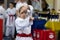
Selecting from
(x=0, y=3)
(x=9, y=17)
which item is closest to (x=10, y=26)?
(x=9, y=17)

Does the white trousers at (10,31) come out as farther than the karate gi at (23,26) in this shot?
Yes

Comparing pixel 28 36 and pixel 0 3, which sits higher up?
pixel 0 3

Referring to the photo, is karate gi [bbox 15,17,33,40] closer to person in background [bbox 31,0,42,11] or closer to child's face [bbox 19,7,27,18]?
child's face [bbox 19,7,27,18]

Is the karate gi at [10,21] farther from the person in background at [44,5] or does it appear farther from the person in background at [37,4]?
the person in background at [44,5]

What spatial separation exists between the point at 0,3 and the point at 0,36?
2748 mm

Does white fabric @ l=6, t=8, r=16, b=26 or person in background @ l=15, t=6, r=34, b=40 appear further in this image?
white fabric @ l=6, t=8, r=16, b=26

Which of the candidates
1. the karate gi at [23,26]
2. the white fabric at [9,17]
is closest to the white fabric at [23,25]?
the karate gi at [23,26]

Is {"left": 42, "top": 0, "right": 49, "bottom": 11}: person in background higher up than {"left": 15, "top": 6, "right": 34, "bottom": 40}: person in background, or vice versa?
{"left": 42, "top": 0, "right": 49, "bottom": 11}: person in background

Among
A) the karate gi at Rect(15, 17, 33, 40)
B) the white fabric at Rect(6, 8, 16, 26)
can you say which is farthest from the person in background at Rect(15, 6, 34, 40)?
the white fabric at Rect(6, 8, 16, 26)

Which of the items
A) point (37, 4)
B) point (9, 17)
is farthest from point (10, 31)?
point (37, 4)

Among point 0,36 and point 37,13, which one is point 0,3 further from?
point 0,36

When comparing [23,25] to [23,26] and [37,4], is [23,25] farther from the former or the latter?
[37,4]

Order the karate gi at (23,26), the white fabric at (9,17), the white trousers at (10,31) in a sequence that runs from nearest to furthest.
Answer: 1. the karate gi at (23,26)
2. the white fabric at (9,17)
3. the white trousers at (10,31)

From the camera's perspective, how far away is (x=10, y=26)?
19.8ft
